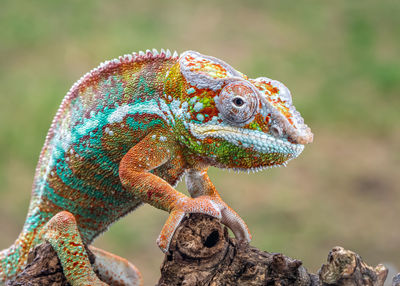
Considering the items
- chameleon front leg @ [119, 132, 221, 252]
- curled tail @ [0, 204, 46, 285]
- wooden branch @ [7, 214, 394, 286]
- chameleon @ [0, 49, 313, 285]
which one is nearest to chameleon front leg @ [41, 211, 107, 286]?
chameleon @ [0, 49, 313, 285]

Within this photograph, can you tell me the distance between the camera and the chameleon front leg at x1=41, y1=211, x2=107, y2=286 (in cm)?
268

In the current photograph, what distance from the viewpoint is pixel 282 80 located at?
8828 mm

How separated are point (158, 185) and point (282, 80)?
21.2 ft

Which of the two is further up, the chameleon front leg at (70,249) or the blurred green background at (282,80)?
the blurred green background at (282,80)

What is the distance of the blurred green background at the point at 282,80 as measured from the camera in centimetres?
679

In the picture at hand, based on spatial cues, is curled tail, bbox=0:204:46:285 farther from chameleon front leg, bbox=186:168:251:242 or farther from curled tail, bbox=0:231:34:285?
chameleon front leg, bbox=186:168:251:242

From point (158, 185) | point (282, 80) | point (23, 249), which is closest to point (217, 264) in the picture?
point (158, 185)

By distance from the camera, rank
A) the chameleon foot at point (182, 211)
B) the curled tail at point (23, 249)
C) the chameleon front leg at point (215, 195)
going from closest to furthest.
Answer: the chameleon foot at point (182, 211), the chameleon front leg at point (215, 195), the curled tail at point (23, 249)

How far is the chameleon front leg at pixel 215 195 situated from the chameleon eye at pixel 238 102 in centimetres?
41

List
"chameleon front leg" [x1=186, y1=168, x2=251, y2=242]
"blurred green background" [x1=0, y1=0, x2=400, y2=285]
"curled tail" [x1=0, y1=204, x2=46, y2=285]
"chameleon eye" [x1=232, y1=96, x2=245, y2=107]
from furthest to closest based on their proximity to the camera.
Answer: "blurred green background" [x1=0, y1=0, x2=400, y2=285] < "curled tail" [x1=0, y1=204, x2=46, y2=285] < "chameleon front leg" [x1=186, y1=168, x2=251, y2=242] < "chameleon eye" [x1=232, y1=96, x2=245, y2=107]

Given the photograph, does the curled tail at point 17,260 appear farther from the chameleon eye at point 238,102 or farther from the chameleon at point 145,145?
the chameleon eye at point 238,102

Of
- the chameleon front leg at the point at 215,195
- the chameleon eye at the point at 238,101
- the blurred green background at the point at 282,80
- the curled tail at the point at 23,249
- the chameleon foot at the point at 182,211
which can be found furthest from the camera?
the blurred green background at the point at 282,80

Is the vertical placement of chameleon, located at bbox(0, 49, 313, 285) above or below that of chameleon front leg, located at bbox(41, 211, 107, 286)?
above

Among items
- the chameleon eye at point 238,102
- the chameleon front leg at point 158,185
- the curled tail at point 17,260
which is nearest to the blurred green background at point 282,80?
the curled tail at point 17,260
